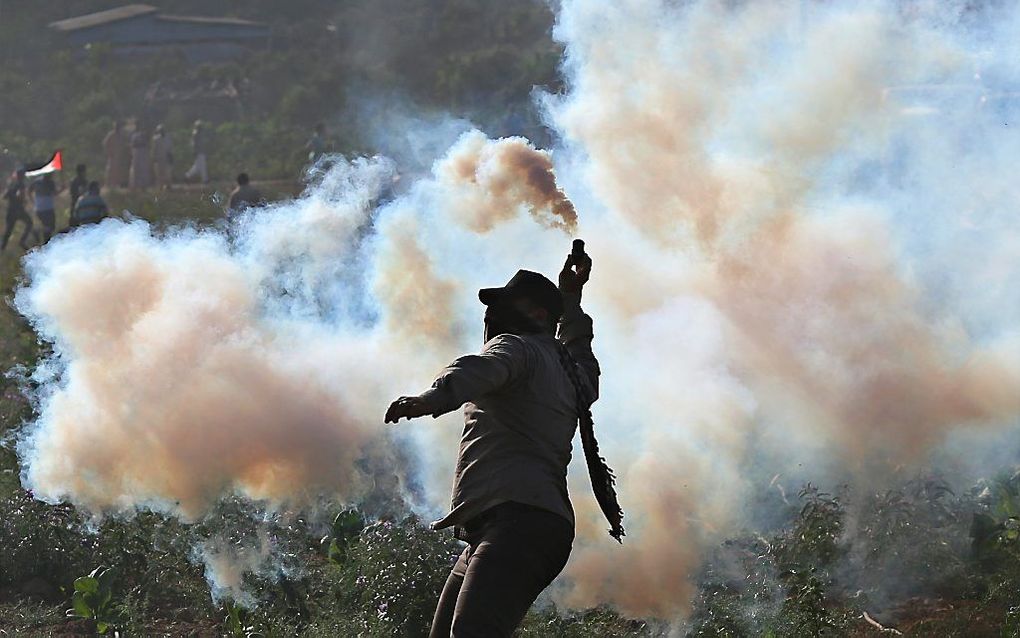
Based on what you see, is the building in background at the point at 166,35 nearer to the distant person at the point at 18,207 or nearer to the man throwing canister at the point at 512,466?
the distant person at the point at 18,207

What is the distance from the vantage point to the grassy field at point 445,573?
725cm

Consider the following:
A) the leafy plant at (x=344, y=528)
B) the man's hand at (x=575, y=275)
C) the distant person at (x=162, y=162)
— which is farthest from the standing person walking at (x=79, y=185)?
the man's hand at (x=575, y=275)

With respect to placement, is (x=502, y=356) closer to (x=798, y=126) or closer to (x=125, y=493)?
(x=125, y=493)

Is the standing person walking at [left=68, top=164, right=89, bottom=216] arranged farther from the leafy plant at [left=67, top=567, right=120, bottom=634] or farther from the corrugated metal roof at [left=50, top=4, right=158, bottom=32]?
the corrugated metal roof at [left=50, top=4, right=158, bottom=32]

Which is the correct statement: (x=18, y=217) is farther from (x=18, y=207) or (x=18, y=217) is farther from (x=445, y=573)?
(x=445, y=573)

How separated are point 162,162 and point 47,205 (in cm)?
717

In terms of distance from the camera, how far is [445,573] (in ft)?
24.1

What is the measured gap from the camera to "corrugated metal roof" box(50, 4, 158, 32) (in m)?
38.1

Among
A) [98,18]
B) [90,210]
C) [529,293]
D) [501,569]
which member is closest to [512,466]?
[501,569]

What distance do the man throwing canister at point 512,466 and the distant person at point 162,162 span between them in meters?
21.9

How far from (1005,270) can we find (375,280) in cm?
429

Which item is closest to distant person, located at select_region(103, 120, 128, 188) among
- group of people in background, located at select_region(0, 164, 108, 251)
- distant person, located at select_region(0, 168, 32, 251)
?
group of people in background, located at select_region(0, 164, 108, 251)

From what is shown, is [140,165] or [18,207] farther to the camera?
[140,165]

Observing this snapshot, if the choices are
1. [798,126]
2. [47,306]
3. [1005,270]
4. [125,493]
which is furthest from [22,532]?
[1005,270]
